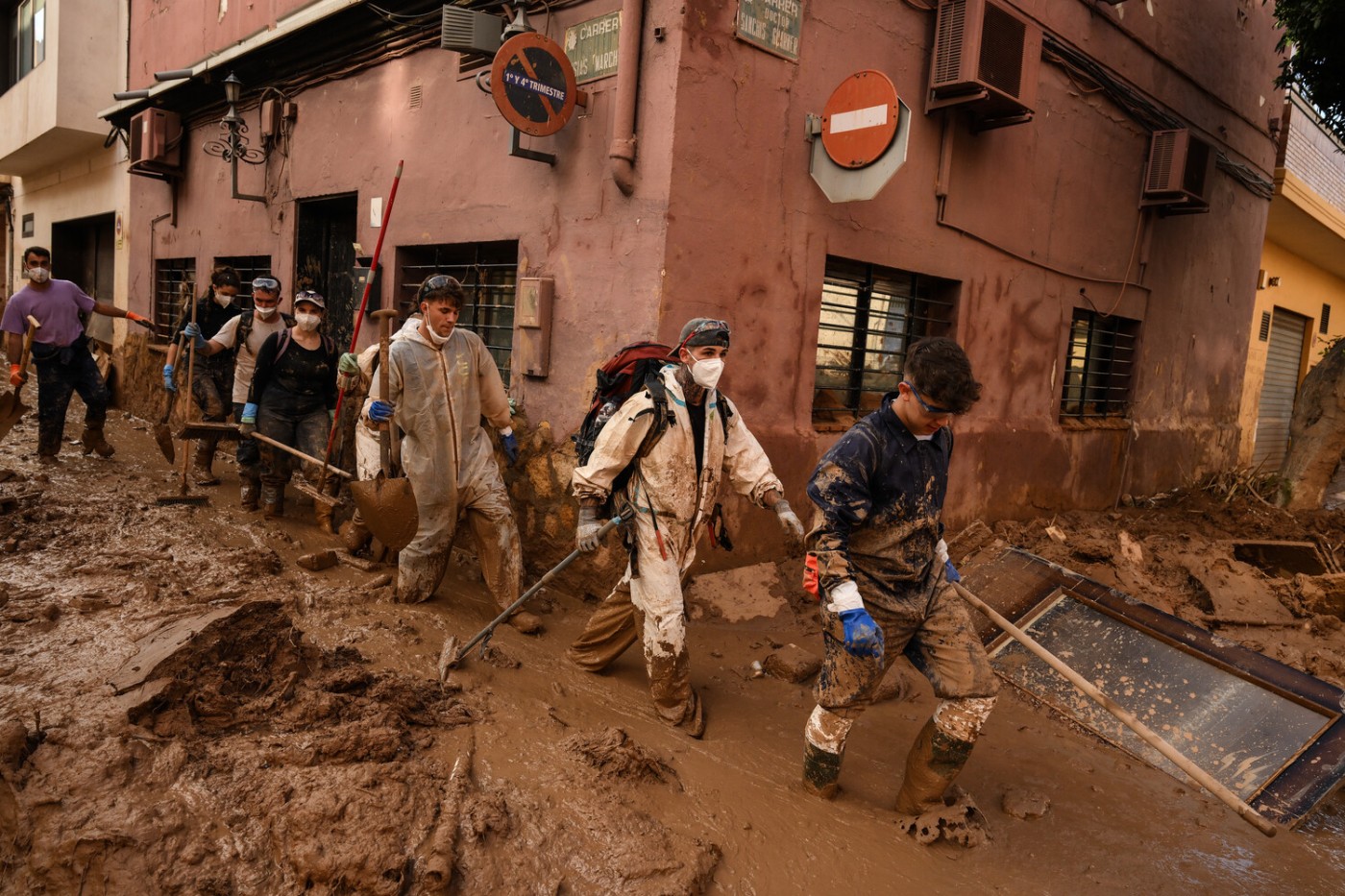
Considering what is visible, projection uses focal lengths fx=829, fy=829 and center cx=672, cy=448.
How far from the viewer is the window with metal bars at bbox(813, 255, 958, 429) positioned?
618 cm

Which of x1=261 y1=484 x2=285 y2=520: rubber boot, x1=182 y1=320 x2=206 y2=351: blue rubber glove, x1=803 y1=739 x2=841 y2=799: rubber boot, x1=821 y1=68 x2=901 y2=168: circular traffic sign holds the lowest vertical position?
x1=803 y1=739 x2=841 y2=799: rubber boot

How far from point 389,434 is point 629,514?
6.19 feet

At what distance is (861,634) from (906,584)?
0.49 meters

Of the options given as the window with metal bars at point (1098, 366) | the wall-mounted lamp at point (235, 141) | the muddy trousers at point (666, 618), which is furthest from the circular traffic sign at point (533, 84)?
the window with metal bars at point (1098, 366)

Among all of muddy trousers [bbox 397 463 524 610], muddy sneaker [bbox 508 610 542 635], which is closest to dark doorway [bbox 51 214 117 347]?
muddy trousers [bbox 397 463 524 610]

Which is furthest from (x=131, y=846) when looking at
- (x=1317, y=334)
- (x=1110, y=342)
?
(x=1317, y=334)

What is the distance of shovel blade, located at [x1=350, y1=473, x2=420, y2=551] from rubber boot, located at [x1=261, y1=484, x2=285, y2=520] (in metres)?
1.86

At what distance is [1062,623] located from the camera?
4887mm

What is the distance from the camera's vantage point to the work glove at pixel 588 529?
3.68 meters

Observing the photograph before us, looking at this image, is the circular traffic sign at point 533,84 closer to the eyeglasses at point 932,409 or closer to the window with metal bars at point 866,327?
the window with metal bars at point 866,327

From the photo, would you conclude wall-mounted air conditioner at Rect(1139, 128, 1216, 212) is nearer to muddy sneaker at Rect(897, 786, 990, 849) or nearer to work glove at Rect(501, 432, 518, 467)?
work glove at Rect(501, 432, 518, 467)

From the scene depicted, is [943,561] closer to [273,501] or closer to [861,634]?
[861,634]

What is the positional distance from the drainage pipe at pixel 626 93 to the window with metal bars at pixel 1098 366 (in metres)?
5.38

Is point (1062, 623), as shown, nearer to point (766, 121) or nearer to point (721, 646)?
point (721, 646)
